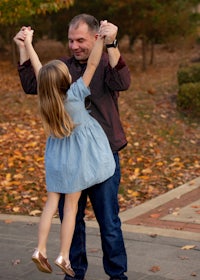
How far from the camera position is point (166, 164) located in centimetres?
971

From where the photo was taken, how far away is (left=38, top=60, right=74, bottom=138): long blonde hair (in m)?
4.44

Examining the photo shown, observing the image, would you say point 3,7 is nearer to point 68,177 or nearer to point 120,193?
point 120,193

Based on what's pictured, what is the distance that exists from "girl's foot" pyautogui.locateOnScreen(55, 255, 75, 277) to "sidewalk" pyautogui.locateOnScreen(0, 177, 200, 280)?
624 millimetres

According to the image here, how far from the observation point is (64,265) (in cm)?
454

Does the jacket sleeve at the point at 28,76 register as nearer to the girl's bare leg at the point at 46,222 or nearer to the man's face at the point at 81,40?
the man's face at the point at 81,40

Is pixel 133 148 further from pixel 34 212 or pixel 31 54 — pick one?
pixel 31 54

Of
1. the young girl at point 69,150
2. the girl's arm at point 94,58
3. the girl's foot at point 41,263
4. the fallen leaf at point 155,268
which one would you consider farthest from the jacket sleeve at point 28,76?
the fallen leaf at point 155,268

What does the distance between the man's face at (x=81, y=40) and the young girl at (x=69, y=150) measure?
0.16 m

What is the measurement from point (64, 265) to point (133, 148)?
596cm

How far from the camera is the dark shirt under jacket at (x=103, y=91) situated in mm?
4668

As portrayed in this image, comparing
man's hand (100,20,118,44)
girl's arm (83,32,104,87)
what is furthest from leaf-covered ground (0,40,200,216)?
man's hand (100,20,118,44)

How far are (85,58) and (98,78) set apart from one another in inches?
6.2

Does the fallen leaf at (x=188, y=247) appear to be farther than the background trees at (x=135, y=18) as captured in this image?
No

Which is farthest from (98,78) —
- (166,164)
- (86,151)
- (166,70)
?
(166,70)
